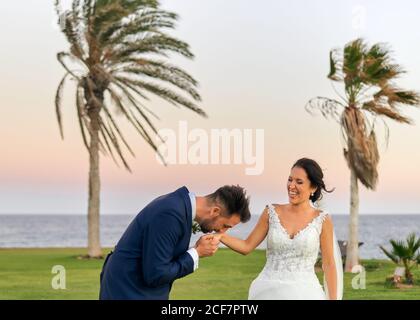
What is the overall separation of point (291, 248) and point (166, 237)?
169cm

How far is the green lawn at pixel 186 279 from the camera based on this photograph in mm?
12406

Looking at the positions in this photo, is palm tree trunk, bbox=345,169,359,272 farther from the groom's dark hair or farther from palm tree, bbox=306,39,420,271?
the groom's dark hair

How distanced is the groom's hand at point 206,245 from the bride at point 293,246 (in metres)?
0.99

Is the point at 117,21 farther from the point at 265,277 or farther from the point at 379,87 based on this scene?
the point at 265,277

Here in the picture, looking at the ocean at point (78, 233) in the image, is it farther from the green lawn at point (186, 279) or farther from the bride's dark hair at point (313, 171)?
the bride's dark hair at point (313, 171)

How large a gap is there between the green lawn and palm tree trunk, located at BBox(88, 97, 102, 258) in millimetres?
444

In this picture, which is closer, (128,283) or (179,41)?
(128,283)

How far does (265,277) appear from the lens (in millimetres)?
5383

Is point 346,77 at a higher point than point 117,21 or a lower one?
lower

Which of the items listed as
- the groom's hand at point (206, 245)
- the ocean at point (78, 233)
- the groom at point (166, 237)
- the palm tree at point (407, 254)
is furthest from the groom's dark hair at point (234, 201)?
the ocean at point (78, 233)

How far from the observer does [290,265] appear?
5.37 metres

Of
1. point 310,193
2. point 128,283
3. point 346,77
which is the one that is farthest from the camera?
point 346,77

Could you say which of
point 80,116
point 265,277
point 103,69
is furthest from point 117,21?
point 265,277

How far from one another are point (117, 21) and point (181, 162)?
5.44 m
